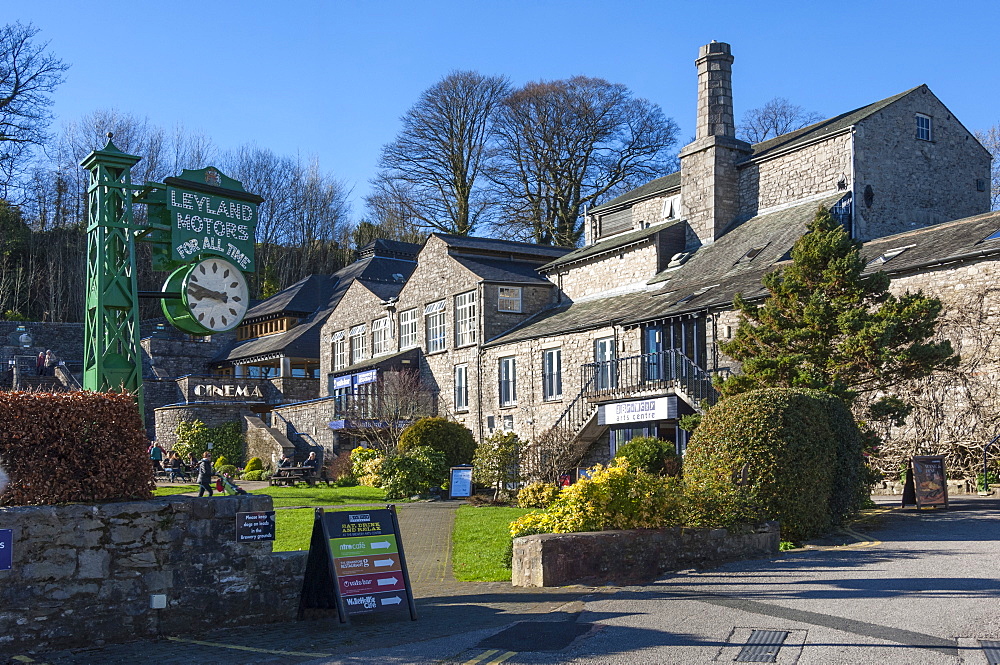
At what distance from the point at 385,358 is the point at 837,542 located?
28214 mm

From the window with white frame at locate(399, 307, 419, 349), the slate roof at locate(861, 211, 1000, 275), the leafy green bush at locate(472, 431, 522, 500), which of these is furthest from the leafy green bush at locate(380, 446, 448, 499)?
the window with white frame at locate(399, 307, 419, 349)

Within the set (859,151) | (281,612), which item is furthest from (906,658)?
(859,151)

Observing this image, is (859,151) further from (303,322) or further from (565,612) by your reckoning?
(303,322)

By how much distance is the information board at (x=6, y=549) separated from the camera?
8430mm

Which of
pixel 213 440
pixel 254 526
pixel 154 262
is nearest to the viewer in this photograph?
pixel 254 526

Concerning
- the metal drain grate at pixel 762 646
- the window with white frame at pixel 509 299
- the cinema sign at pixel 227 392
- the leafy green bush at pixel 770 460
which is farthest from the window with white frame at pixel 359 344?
the metal drain grate at pixel 762 646

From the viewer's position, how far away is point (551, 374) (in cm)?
3322

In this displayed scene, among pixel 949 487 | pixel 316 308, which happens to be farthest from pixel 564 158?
pixel 949 487

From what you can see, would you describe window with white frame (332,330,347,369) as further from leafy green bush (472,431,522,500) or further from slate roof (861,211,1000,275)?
slate roof (861,211,1000,275)

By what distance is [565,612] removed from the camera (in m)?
10.1

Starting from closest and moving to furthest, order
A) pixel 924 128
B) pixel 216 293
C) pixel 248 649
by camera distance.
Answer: pixel 248 649
pixel 216 293
pixel 924 128

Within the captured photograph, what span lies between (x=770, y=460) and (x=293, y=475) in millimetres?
20621

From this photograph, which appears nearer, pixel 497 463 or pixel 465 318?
pixel 497 463

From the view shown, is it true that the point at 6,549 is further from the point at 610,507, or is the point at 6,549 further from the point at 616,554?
the point at 610,507
